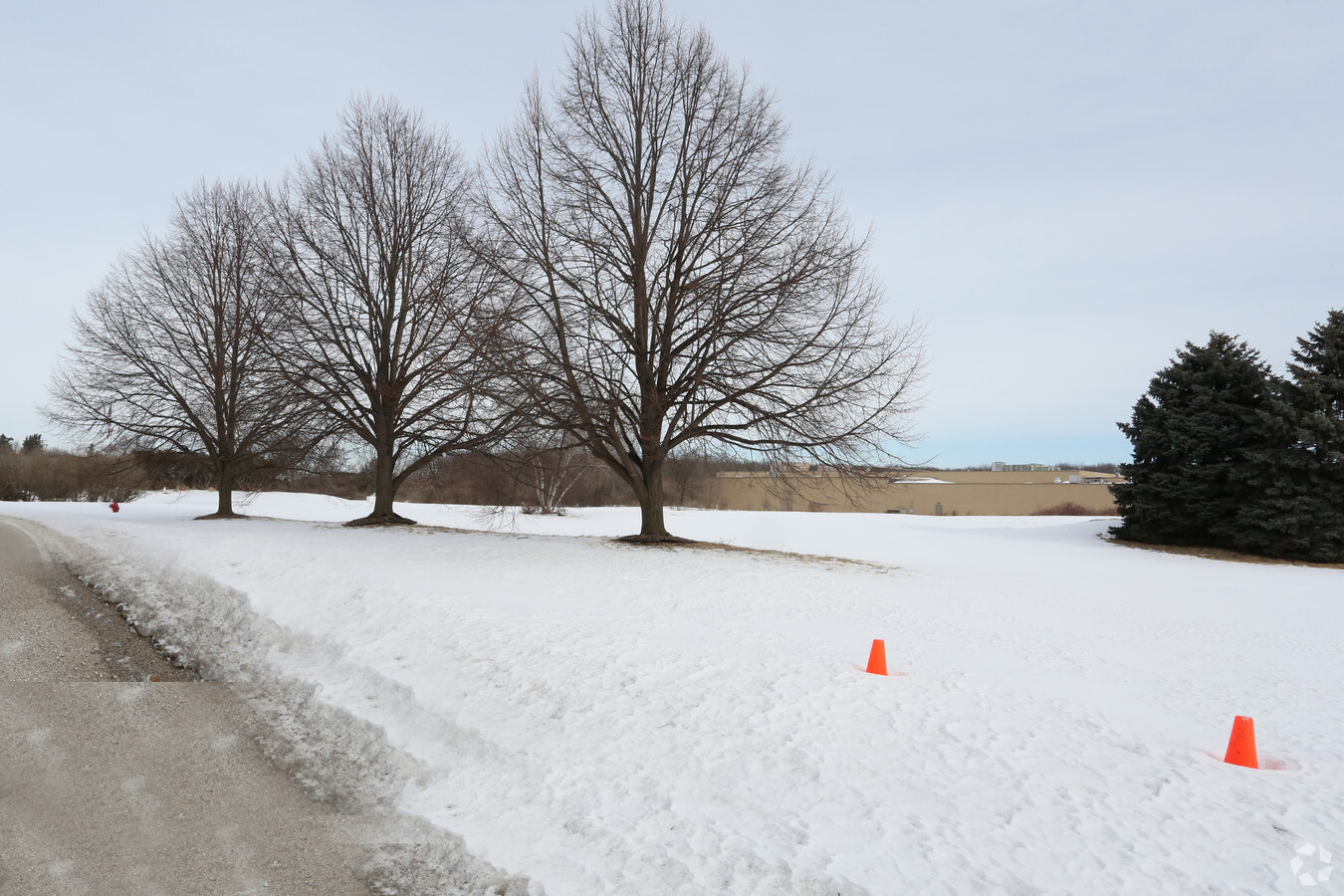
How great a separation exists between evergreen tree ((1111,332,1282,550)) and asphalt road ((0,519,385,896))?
28241 millimetres

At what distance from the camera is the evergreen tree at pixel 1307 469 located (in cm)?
2220

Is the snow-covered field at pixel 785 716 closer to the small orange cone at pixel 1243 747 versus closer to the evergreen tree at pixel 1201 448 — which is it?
the small orange cone at pixel 1243 747

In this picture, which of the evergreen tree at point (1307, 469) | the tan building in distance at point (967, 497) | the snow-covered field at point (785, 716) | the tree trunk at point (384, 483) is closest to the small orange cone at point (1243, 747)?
the snow-covered field at point (785, 716)

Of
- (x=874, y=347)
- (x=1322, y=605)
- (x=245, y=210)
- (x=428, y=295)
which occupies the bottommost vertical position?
(x=1322, y=605)

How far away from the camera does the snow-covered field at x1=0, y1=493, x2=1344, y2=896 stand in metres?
4.00

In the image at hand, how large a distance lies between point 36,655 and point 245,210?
21.1 m

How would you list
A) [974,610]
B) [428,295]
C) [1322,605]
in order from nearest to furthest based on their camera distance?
[974,610], [1322,605], [428,295]

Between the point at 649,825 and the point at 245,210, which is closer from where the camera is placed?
the point at 649,825

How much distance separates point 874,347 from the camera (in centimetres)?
1547

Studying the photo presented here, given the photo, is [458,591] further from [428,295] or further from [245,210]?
[245,210]

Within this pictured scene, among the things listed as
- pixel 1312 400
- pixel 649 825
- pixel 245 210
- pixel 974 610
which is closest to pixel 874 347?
pixel 974 610

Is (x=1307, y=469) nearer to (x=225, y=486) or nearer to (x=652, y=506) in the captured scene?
(x=652, y=506)

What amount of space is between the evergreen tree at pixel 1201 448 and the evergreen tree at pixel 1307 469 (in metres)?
0.53

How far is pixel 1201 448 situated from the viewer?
24.9 meters
